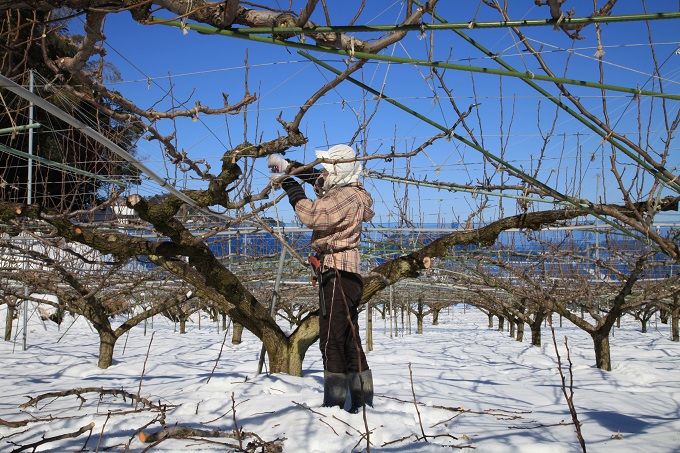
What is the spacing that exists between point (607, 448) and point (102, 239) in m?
3.14

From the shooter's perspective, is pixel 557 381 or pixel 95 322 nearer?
pixel 557 381

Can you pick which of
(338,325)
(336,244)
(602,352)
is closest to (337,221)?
(336,244)

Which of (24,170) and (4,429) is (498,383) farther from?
(24,170)

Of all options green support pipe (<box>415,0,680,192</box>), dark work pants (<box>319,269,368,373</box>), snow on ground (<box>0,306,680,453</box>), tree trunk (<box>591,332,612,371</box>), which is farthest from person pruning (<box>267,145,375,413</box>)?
tree trunk (<box>591,332,612,371</box>)

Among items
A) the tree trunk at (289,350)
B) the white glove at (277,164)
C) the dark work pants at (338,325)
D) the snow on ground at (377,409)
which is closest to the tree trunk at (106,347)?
the snow on ground at (377,409)

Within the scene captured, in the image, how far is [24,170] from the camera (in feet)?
27.3

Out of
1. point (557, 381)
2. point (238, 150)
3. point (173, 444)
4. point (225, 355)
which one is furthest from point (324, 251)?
point (225, 355)

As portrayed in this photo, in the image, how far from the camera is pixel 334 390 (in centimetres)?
299

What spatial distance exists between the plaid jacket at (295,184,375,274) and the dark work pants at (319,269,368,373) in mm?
83

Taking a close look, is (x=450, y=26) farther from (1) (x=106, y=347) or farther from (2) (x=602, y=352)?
(2) (x=602, y=352)

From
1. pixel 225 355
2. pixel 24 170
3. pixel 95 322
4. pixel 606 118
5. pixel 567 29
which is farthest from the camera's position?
pixel 225 355

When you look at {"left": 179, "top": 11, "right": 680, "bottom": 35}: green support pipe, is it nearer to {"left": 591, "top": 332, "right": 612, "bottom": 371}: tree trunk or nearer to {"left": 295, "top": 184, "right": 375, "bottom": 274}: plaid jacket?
{"left": 295, "top": 184, "right": 375, "bottom": 274}: plaid jacket

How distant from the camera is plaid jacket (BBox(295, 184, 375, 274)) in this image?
2.93m

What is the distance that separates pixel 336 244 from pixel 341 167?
1.49 feet
